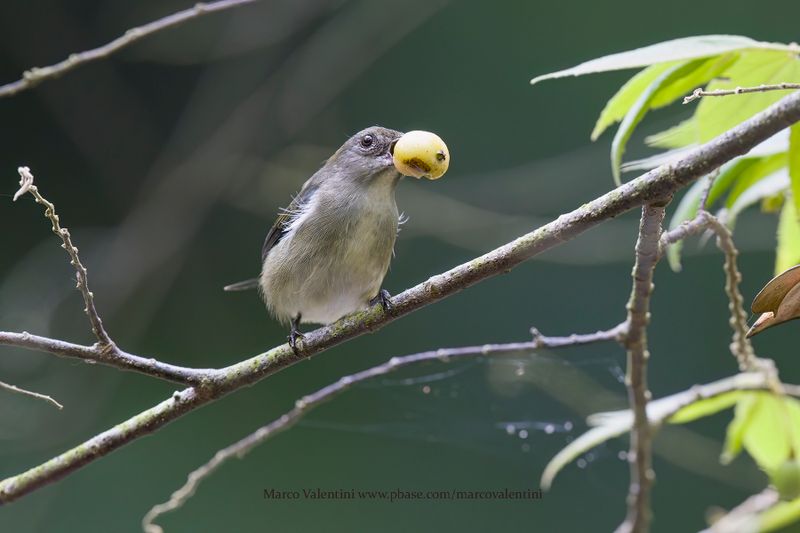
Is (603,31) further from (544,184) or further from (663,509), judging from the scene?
(663,509)

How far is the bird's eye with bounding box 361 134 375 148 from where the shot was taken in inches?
84.7

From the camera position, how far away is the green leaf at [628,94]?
1.32 m

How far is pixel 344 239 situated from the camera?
2.05 m

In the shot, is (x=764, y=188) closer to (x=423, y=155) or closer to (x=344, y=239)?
(x=423, y=155)

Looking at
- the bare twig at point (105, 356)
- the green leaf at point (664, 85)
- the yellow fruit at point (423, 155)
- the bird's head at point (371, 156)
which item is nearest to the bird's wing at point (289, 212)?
the bird's head at point (371, 156)

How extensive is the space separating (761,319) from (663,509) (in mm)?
2657

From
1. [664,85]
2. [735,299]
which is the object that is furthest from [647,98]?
[735,299]

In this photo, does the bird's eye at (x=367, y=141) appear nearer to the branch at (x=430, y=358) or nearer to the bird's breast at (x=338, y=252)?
the bird's breast at (x=338, y=252)

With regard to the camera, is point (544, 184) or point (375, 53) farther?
point (375, 53)

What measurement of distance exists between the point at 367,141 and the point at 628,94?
90 centimetres

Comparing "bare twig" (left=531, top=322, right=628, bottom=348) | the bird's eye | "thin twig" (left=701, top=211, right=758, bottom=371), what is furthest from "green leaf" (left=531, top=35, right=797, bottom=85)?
the bird's eye

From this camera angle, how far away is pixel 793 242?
1471mm

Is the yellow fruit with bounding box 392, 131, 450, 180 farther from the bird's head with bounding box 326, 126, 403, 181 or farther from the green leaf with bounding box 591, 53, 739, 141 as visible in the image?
the bird's head with bounding box 326, 126, 403, 181

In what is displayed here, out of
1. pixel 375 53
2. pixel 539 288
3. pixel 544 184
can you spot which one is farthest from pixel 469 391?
pixel 375 53
